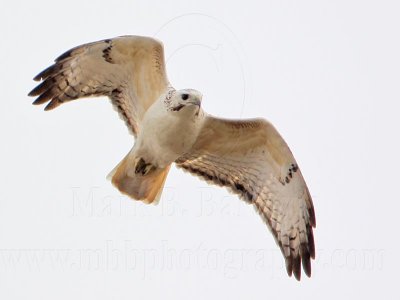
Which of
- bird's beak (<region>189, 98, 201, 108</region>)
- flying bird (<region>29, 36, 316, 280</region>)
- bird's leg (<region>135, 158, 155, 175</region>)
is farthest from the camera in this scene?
bird's leg (<region>135, 158, 155, 175</region>)

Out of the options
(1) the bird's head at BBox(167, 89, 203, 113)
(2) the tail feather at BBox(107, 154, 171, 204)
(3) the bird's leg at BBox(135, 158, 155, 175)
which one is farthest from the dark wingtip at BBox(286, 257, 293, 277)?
(1) the bird's head at BBox(167, 89, 203, 113)

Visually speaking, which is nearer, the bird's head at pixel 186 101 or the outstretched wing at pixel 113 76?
the bird's head at pixel 186 101

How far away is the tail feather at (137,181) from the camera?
27.9 ft

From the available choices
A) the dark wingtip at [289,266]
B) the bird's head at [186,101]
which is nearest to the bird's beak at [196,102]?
the bird's head at [186,101]

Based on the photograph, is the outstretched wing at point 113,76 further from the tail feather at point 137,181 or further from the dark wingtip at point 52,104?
the tail feather at point 137,181

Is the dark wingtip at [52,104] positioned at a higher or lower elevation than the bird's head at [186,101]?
higher

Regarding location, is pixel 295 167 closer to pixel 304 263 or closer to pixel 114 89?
pixel 304 263

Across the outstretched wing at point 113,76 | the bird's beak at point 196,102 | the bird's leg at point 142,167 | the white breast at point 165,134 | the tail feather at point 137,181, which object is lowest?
the tail feather at point 137,181

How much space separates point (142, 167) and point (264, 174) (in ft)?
4.22

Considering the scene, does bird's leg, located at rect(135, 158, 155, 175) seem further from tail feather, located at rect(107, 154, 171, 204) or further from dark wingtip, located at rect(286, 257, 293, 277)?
dark wingtip, located at rect(286, 257, 293, 277)

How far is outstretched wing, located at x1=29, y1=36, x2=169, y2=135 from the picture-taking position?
8.16 m

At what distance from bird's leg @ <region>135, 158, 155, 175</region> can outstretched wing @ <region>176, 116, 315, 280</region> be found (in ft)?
1.53

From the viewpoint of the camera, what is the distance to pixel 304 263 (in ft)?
27.9

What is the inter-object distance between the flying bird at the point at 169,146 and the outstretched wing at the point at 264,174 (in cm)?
1
